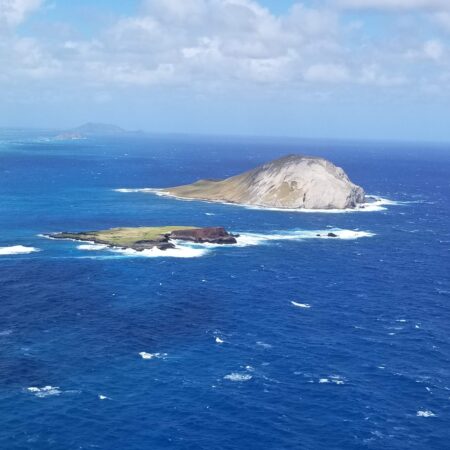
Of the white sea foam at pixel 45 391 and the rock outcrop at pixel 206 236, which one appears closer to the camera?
the white sea foam at pixel 45 391

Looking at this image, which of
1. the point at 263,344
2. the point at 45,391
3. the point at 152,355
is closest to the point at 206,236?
the point at 263,344

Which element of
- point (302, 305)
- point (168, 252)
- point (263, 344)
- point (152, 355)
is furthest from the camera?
point (168, 252)

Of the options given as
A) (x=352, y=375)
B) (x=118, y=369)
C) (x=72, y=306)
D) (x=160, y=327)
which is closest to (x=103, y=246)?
(x=72, y=306)

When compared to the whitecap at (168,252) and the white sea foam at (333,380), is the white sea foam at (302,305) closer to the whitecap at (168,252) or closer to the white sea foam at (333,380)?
the white sea foam at (333,380)

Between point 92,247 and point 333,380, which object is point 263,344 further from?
point 92,247

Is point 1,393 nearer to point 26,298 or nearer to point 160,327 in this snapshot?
point 160,327

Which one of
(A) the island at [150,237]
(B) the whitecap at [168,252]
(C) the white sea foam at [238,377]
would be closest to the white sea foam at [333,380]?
(C) the white sea foam at [238,377]

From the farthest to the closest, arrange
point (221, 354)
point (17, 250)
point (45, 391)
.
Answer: point (17, 250)
point (221, 354)
point (45, 391)
